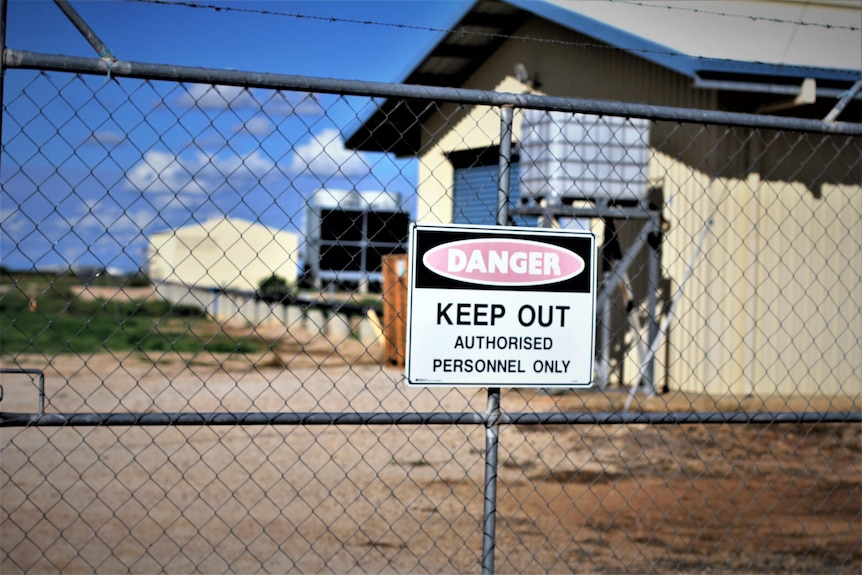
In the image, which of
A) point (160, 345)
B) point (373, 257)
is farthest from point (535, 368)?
point (373, 257)

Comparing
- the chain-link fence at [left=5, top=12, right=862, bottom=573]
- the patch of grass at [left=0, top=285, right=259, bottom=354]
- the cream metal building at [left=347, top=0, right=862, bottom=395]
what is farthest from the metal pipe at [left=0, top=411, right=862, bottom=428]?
the patch of grass at [left=0, top=285, right=259, bottom=354]

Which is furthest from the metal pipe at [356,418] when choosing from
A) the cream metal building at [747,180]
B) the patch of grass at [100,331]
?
the patch of grass at [100,331]

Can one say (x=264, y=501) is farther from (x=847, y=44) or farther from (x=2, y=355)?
(x=2, y=355)

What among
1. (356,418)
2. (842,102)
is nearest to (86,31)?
(356,418)

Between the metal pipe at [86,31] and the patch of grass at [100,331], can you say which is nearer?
the metal pipe at [86,31]

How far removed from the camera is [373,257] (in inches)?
1107

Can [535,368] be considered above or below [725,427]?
above

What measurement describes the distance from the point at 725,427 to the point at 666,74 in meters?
4.80

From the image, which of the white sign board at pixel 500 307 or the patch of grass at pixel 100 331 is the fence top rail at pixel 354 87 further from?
the patch of grass at pixel 100 331

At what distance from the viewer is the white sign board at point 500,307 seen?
11.4 feet

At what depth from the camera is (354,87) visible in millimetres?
3422

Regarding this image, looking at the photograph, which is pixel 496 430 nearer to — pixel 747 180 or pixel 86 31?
pixel 86 31

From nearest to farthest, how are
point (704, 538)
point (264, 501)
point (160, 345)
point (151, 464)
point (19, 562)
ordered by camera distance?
point (19, 562), point (704, 538), point (264, 501), point (151, 464), point (160, 345)

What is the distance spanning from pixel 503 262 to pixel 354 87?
32.8 inches
